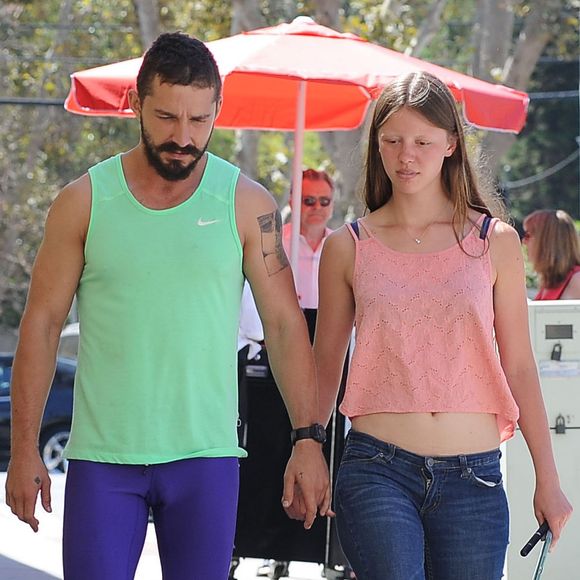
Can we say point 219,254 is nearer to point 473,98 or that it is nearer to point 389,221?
point 389,221

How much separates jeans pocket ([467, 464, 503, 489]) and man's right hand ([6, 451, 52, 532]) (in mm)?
1081

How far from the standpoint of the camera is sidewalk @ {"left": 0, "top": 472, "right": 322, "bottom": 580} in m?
7.12

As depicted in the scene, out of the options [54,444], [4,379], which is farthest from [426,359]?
[4,379]

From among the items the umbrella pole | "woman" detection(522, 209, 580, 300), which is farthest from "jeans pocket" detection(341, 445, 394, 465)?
"woman" detection(522, 209, 580, 300)

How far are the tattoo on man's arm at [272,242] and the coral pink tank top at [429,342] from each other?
9.5 inches

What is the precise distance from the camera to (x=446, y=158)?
12.2 feet

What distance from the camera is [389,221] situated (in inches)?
146

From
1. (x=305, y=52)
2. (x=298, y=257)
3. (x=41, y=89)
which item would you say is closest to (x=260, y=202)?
(x=305, y=52)

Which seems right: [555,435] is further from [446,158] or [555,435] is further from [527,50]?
[527,50]

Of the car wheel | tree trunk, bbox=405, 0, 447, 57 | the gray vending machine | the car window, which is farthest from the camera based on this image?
the car window

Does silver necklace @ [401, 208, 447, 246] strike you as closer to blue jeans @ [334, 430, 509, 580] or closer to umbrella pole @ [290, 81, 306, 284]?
blue jeans @ [334, 430, 509, 580]

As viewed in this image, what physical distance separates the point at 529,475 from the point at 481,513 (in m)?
2.59

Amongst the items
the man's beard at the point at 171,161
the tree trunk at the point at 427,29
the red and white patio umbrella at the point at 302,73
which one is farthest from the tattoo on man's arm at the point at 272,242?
the tree trunk at the point at 427,29

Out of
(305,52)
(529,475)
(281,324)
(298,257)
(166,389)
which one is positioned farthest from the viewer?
(298,257)
